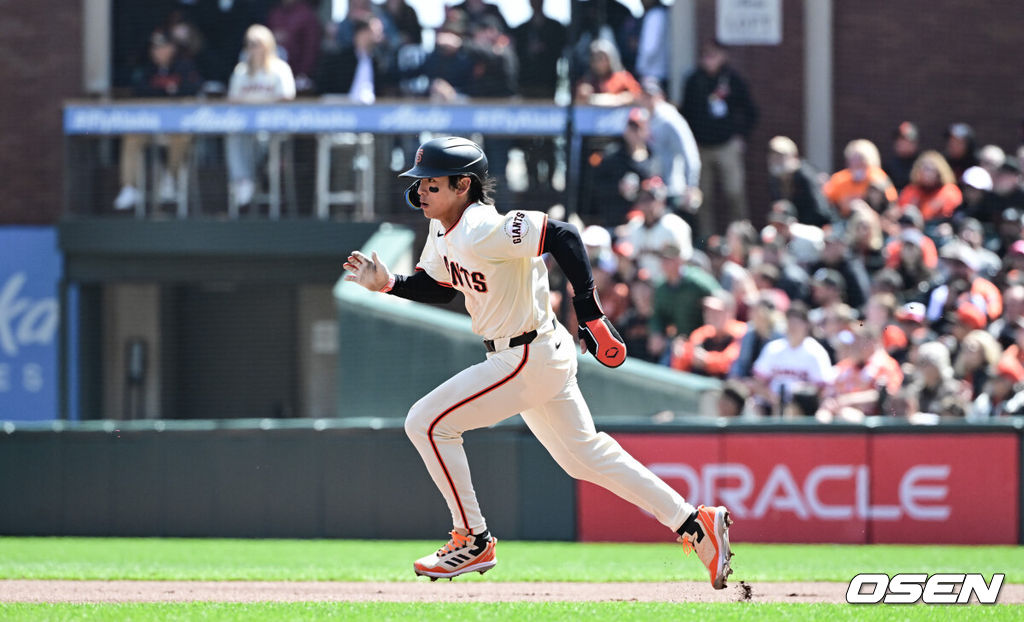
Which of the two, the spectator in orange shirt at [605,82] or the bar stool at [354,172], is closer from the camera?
the spectator in orange shirt at [605,82]

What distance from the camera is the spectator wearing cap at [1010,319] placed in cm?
1031

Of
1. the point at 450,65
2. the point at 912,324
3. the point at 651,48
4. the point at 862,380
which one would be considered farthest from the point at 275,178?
the point at 912,324

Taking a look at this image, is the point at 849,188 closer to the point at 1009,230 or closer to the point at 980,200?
the point at 980,200

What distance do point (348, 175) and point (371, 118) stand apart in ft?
2.06

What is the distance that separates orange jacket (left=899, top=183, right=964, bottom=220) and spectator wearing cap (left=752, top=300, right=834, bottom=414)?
269cm

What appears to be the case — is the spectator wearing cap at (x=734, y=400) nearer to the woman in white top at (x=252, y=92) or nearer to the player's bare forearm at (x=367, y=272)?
the player's bare forearm at (x=367, y=272)

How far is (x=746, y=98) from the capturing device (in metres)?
13.8

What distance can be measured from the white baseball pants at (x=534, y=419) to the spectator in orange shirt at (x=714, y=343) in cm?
516

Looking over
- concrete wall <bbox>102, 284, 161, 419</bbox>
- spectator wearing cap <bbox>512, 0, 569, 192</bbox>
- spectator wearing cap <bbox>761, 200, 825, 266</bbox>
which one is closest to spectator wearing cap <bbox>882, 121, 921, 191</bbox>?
spectator wearing cap <bbox>761, 200, 825, 266</bbox>

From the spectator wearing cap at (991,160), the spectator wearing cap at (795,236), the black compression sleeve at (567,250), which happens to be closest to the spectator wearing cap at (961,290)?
the spectator wearing cap at (795,236)

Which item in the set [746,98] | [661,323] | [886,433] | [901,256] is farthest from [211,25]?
[886,433]

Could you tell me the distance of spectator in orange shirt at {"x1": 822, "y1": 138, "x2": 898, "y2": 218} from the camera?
12531 mm

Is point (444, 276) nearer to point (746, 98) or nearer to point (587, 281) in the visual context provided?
point (587, 281)

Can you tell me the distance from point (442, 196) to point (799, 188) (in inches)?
316
